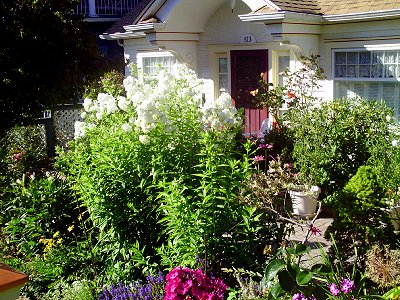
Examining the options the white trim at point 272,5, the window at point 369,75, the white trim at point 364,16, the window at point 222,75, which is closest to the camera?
the white trim at point 364,16

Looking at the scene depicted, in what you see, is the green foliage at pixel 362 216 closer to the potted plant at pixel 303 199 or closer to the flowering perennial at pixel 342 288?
the flowering perennial at pixel 342 288

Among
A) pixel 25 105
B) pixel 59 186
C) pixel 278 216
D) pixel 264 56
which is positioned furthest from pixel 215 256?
pixel 264 56

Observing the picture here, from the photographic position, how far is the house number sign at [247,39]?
38.8ft

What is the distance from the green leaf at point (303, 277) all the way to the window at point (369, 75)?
733 cm

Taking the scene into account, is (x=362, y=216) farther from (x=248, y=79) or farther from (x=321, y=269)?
(x=248, y=79)

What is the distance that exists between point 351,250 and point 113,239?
8.01 feet

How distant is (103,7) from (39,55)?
13.5m

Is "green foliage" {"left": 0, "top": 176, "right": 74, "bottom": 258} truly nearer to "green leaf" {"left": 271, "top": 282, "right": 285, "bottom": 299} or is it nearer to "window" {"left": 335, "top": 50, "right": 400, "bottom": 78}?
"green leaf" {"left": 271, "top": 282, "right": 285, "bottom": 299}

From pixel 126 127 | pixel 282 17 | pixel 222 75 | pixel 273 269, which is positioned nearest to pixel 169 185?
pixel 126 127

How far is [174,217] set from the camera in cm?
477

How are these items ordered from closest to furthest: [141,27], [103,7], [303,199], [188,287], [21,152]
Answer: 1. [188,287]
2. [303,199]
3. [21,152]
4. [141,27]
5. [103,7]

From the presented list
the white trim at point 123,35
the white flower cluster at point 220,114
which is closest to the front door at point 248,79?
the white trim at point 123,35

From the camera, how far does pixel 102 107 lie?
20.0ft

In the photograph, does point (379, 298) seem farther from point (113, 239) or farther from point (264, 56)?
point (264, 56)
